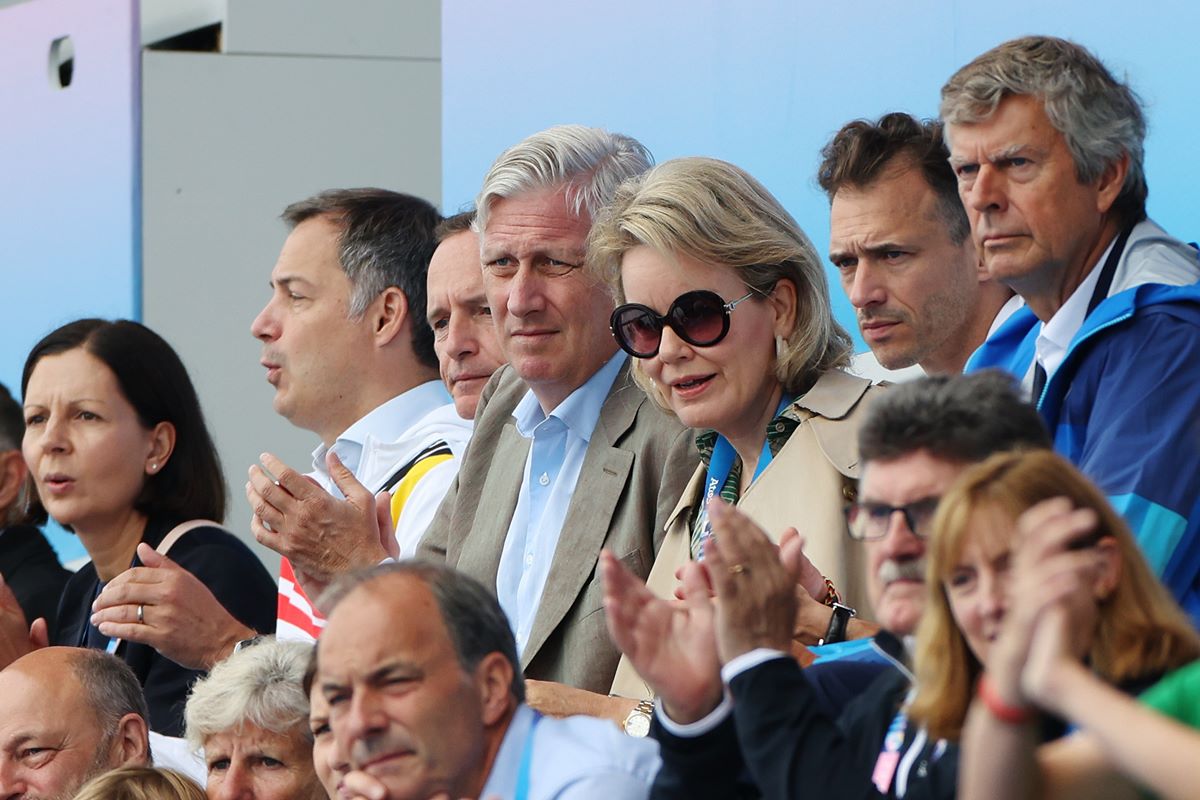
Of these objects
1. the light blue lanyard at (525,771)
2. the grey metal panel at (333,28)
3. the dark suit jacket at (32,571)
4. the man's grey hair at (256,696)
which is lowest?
the dark suit jacket at (32,571)

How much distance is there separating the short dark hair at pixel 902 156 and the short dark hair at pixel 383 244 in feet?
4.72

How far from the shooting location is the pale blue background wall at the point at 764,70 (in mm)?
3725

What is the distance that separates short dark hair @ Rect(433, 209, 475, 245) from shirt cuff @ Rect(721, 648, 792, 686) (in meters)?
2.35

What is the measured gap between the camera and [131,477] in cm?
484

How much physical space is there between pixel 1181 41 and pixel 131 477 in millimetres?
2683

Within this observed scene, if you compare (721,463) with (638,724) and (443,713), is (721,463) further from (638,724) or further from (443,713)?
(443,713)

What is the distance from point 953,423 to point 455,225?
2.53 meters

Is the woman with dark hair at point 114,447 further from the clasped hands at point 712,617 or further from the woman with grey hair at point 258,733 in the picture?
the clasped hands at point 712,617

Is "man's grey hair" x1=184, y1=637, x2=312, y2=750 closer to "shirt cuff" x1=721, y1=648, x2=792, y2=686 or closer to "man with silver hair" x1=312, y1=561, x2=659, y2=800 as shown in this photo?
"man with silver hair" x1=312, y1=561, x2=659, y2=800

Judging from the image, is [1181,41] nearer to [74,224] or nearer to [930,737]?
[930,737]

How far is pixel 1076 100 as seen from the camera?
3059 mm

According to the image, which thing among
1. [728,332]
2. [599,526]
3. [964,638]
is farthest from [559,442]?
[964,638]

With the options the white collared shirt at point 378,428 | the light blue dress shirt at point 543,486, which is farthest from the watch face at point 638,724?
the white collared shirt at point 378,428

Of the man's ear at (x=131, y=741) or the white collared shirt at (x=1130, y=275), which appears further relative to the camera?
the man's ear at (x=131, y=741)
